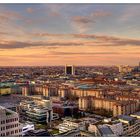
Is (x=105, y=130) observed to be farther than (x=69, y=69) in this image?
No

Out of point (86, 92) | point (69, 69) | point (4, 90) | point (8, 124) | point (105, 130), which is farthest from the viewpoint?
point (69, 69)

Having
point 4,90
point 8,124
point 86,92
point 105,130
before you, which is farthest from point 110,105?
point 8,124

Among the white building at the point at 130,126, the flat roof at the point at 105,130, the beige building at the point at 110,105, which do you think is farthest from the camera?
the beige building at the point at 110,105

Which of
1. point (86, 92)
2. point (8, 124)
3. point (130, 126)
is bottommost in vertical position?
point (130, 126)

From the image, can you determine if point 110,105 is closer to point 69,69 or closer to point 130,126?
point 130,126

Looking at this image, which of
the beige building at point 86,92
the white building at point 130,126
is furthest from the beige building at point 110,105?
the white building at point 130,126

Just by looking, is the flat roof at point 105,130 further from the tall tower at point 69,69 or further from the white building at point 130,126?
the tall tower at point 69,69

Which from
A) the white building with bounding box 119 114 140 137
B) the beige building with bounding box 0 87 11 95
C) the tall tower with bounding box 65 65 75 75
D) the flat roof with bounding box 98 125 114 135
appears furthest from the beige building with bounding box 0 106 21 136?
the beige building with bounding box 0 87 11 95

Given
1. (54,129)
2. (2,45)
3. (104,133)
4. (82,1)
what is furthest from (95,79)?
(82,1)

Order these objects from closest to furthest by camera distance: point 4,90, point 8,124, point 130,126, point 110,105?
point 8,124, point 130,126, point 110,105, point 4,90
